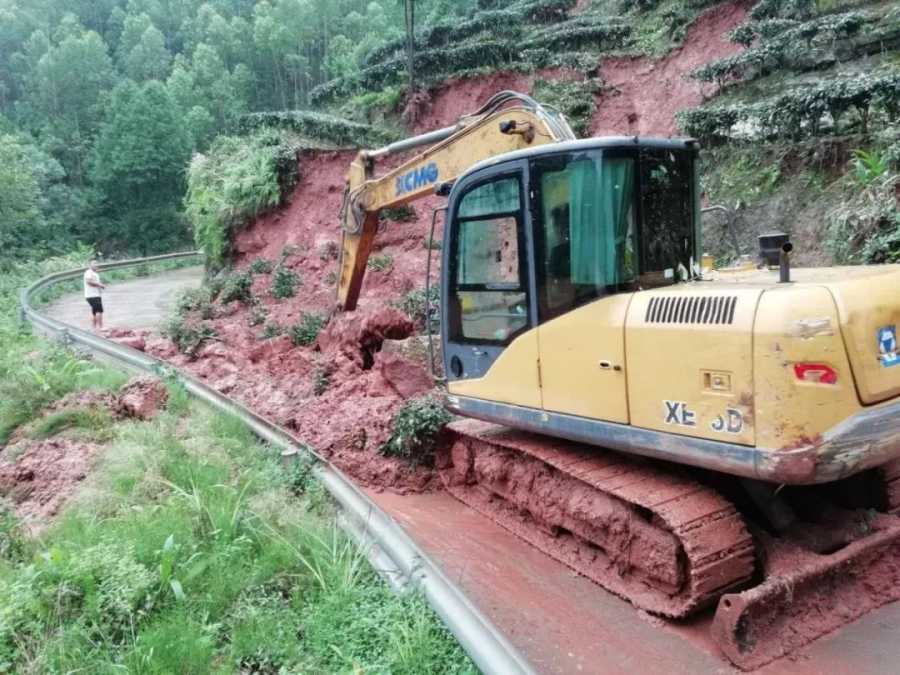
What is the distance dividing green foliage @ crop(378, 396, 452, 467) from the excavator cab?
50.5 inches

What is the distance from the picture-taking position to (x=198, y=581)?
382 centimetres

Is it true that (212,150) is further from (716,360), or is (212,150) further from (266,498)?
(716,360)

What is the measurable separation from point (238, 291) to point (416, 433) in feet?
28.3

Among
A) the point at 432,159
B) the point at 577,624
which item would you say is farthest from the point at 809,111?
the point at 577,624

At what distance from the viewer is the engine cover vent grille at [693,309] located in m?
3.56

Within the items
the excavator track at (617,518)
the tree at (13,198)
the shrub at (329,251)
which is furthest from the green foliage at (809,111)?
the tree at (13,198)

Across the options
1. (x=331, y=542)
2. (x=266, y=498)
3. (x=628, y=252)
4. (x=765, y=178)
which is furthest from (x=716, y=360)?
(x=765, y=178)

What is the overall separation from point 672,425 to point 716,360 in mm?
490

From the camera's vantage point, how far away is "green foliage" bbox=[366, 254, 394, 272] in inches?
552

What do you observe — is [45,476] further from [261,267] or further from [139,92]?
[139,92]

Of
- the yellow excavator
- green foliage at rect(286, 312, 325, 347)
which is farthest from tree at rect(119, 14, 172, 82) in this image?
the yellow excavator

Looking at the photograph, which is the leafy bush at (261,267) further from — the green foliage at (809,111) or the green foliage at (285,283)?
the green foliage at (809,111)

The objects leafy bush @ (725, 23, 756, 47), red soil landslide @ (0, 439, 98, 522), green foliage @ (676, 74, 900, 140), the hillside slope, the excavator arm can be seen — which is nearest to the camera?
red soil landslide @ (0, 439, 98, 522)

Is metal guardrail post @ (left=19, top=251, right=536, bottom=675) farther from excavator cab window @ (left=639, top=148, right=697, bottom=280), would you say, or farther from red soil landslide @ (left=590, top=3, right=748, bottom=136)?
red soil landslide @ (left=590, top=3, right=748, bottom=136)
